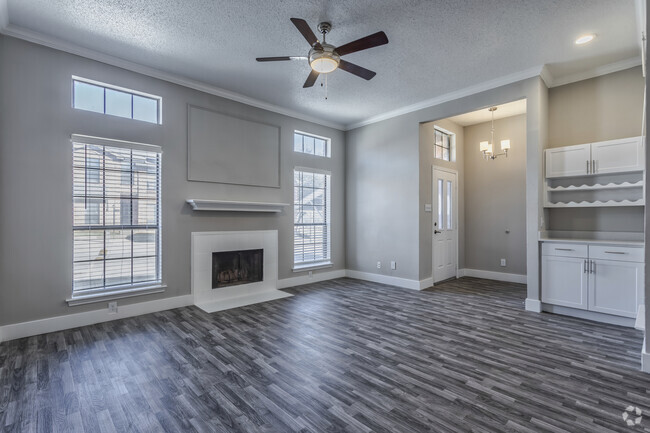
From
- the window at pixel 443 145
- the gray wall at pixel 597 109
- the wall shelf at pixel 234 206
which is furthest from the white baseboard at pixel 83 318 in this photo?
the gray wall at pixel 597 109

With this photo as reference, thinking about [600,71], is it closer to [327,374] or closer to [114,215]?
[327,374]

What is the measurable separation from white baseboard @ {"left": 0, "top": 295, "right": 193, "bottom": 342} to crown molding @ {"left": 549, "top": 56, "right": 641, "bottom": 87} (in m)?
6.05

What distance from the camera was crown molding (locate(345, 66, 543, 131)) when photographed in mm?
4145

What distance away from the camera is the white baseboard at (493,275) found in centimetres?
588

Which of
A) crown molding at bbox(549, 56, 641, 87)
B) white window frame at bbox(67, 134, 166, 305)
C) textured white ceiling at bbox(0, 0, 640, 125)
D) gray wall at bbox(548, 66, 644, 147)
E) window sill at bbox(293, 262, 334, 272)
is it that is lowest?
window sill at bbox(293, 262, 334, 272)

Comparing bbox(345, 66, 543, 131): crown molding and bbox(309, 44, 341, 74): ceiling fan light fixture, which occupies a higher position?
bbox(345, 66, 543, 131): crown molding

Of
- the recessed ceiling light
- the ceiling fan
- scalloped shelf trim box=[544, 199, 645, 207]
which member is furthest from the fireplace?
the recessed ceiling light

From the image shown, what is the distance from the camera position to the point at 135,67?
3.94m

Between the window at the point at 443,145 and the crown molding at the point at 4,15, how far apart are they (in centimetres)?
597

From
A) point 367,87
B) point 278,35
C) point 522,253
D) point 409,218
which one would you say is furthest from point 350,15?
point 522,253

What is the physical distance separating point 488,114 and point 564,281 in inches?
134

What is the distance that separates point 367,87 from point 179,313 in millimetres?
4131

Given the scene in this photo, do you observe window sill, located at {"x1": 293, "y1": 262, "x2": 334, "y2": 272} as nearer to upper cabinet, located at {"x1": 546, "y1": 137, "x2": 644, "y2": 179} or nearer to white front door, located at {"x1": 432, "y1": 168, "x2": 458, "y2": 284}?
white front door, located at {"x1": 432, "y1": 168, "x2": 458, "y2": 284}

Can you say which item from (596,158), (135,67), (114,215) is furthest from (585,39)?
(114,215)
